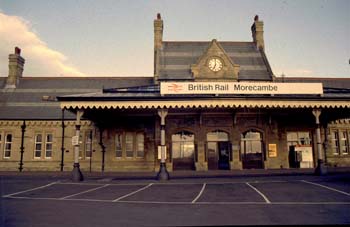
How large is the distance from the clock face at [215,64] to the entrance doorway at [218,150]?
543 centimetres

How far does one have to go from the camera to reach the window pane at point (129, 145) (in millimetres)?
22688

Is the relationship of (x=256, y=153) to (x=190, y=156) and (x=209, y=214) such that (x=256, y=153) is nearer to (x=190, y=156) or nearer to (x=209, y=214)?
(x=190, y=156)

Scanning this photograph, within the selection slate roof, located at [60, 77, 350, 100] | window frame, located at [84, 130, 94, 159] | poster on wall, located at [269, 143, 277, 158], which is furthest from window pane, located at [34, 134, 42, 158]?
poster on wall, located at [269, 143, 277, 158]

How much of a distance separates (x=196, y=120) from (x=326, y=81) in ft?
49.6

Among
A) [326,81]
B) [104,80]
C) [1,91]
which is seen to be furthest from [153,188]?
[326,81]

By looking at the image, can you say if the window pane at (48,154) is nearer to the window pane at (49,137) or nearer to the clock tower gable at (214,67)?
the window pane at (49,137)

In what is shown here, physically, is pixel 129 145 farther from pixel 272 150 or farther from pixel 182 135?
pixel 272 150

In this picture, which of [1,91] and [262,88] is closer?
[262,88]

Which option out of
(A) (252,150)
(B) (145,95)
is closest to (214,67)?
(A) (252,150)

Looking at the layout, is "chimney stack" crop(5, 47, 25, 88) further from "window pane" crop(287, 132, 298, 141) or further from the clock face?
"window pane" crop(287, 132, 298, 141)

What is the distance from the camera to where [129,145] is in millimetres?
22750

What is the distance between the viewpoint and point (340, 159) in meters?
23.5

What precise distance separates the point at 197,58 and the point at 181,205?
19.3m

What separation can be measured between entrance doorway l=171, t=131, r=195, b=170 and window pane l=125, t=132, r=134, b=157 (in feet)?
11.2
